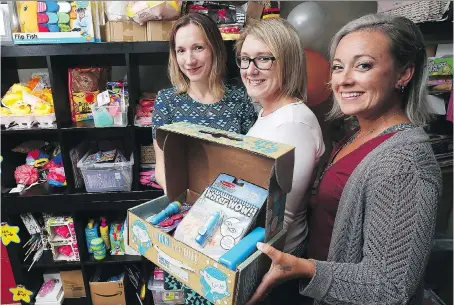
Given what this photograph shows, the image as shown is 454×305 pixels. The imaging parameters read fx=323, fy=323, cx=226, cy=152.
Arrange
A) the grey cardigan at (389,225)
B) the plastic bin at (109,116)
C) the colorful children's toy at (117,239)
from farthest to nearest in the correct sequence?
1. the colorful children's toy at (117,239)
2. the plastic bin at (109,116)
3. the grey cardigan at (389,225)

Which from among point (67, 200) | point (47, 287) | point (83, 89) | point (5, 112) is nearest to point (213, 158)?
point (83, 89)

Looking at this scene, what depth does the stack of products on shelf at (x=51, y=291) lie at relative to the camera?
232 cm

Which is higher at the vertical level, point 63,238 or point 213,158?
point 213,158

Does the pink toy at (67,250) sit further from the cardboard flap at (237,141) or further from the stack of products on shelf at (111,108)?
the cardboard flap at (237,141)

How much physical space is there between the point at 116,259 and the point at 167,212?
1.42 m

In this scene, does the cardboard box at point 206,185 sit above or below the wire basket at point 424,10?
below

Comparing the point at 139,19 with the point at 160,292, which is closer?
the point at 139,19

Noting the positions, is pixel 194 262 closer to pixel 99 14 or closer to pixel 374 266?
pixel 374 266

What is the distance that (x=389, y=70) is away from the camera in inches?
36.3

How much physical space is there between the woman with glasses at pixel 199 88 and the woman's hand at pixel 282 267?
0.79m

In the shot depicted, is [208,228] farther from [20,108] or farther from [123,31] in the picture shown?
[20,108]

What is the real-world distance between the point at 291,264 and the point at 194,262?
263mm

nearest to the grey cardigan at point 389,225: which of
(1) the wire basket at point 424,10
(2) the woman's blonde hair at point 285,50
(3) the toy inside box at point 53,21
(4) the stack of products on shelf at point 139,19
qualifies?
(2) the woman's blonde hair at point 285,50

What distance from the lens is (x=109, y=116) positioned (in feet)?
6.39
